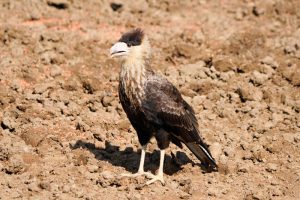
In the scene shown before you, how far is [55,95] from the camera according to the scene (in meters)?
9.23

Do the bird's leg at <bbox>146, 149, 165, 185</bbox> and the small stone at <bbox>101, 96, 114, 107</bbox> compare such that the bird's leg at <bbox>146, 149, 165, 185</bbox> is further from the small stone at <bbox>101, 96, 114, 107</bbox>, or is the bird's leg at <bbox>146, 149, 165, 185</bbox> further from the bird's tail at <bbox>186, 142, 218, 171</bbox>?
the small stone at <bbox>101, 96, 114, 107</bbox>

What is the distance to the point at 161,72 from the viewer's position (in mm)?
10383

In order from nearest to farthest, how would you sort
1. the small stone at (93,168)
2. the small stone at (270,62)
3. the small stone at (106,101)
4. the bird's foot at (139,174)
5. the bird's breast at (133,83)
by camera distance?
the bird's breast at (133,83) < the bird's foot at (139,174) < the small stone at (93,168) < the small stone at (106,101) < the small stone at (270,62)

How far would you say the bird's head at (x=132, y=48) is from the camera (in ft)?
23.7

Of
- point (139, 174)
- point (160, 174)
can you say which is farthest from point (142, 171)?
point (160, 174)

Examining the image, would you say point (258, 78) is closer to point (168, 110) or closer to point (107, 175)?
point (168, 110)

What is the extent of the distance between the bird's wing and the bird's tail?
0.31 ft

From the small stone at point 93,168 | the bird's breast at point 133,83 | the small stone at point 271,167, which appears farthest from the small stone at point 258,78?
the small stone at point 93,168

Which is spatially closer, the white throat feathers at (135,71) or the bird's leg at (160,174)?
the white throat feathers at (135,71)

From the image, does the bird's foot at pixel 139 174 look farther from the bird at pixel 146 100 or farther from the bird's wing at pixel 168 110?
the bird's wing at pixel 168 110

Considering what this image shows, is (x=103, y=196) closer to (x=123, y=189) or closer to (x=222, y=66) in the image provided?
(x=123, y=189)

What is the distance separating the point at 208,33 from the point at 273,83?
2.21 meters

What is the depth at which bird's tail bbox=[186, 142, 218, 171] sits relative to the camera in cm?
769

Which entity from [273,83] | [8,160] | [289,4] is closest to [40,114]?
[8,160]
